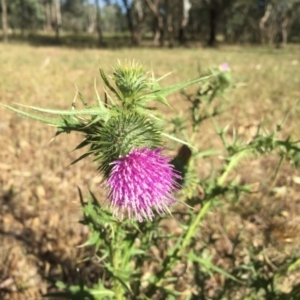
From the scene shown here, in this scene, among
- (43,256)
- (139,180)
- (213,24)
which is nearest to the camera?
(139,180)

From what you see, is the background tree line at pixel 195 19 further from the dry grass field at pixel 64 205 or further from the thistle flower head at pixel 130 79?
the thistle flower head at pixel 130 79

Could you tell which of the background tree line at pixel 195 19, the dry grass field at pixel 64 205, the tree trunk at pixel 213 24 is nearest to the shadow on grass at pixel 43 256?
the dry grass field at pixel 64 205

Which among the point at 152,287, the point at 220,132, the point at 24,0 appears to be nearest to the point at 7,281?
the point at 152,287

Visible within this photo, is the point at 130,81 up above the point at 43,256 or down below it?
above

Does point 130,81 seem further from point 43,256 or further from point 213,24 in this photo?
point 213,24

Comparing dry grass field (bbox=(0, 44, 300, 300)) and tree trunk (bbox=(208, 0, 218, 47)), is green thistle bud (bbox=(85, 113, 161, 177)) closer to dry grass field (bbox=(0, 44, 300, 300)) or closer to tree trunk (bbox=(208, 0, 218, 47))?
dry grass field (bbox=(0, 44, 300, 300))

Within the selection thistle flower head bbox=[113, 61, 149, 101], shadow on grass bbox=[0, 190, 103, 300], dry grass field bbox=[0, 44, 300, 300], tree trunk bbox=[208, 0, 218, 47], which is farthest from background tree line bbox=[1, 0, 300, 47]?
thistle flower head bbox=[113, 61, 149, 101]

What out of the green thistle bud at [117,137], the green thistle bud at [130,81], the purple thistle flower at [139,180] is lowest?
the purple thistle flower at [139,180]

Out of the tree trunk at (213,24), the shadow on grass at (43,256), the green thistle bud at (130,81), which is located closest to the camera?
the green thistle bud at (130,81)

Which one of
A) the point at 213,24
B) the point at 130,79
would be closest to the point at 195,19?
the point at 213,24

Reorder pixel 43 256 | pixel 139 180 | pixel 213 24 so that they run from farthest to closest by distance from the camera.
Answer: pixel 213 24 < pixel 43 256 < pixel 139 180
